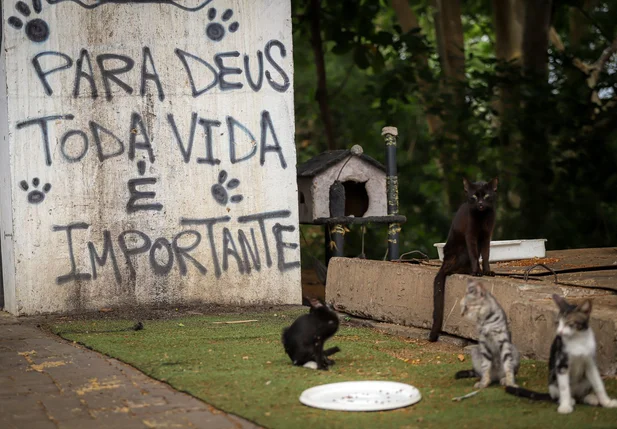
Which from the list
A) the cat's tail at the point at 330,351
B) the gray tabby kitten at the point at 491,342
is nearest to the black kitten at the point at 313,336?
the cat's tail at the point at 330,351

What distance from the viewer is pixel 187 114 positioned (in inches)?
382

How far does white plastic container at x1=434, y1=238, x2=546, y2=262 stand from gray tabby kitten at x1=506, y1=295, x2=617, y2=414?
13.7ft

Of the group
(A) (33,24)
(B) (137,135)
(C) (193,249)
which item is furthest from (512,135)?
(A) (33,24)

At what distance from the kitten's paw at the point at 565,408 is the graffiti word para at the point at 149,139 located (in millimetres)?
5531

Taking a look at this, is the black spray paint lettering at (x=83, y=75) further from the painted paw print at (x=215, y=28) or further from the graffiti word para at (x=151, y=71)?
the painted paw print at (x=215, y=28)

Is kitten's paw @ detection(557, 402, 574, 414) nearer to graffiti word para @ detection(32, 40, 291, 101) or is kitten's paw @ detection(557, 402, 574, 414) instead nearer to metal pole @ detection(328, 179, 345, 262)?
metal pole @ detection(328, 179, 345, 262)

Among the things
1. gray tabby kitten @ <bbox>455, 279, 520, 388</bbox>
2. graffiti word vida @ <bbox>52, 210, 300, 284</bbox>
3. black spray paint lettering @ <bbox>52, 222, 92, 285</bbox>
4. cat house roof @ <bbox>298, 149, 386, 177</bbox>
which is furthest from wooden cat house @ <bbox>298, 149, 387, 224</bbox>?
gray tabby kitten @ <bbox>455, 279, 520, 388</bbox>

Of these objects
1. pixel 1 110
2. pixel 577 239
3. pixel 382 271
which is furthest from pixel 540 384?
pixel 577 239

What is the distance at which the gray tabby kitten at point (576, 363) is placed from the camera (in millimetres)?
4848

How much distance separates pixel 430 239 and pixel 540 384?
36.7 feet

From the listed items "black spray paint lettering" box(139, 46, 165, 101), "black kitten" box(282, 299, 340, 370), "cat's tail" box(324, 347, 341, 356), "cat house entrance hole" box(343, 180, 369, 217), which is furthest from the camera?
"cat house entrance hole" box(343, 180, 369, 217)

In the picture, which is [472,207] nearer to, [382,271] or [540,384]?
[382,271]

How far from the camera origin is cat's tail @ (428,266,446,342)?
7344mm

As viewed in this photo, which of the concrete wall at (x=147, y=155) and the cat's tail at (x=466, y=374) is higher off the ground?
the concrete wall at (x=147, y=155)
